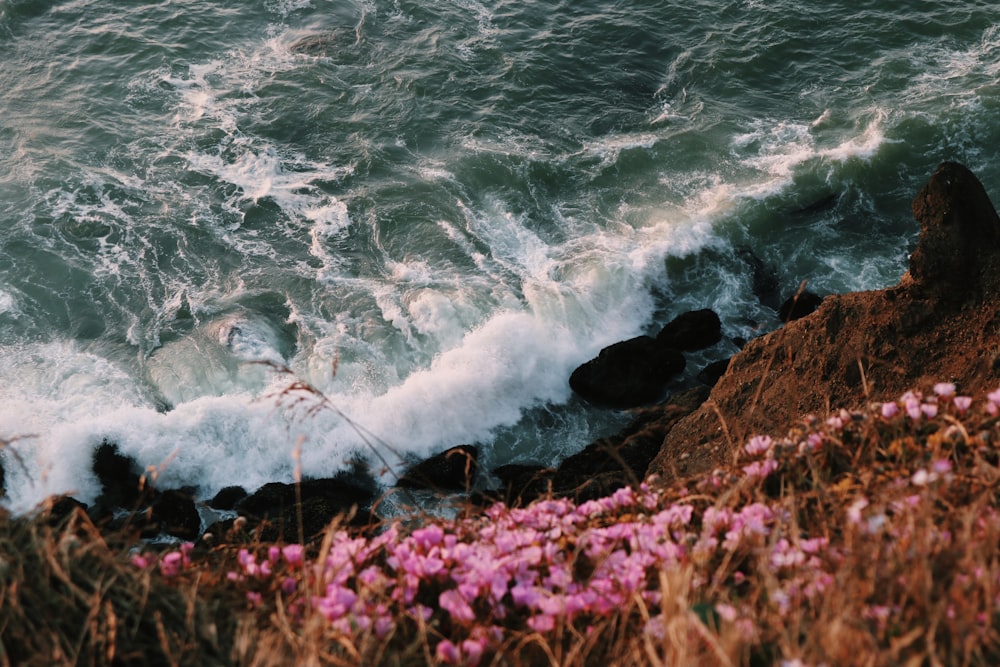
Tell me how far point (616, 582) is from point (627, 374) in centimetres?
812

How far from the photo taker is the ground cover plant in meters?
3.75

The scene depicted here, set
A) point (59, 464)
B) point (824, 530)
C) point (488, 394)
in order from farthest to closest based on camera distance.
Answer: point (488, 394)
point (59, 464)
point (824, 530)

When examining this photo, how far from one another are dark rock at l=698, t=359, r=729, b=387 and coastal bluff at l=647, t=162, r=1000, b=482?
9.21 ft

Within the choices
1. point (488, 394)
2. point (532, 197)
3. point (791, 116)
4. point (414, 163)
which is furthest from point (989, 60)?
point (488, 394)

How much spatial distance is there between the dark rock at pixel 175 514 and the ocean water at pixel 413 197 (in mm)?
748

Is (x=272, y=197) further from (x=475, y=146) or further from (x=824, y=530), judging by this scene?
(x=824, y=530)

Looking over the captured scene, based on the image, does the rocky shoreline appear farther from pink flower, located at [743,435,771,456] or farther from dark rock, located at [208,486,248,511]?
pink flower, located at [743,435,771,456]

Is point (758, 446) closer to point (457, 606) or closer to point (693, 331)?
point (457, 606)

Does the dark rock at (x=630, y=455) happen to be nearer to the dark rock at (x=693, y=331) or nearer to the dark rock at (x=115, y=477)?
the dark rock at (x=693, y=331)

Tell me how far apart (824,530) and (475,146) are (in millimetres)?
13216

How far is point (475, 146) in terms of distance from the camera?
55.3ft

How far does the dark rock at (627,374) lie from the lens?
12.3 m

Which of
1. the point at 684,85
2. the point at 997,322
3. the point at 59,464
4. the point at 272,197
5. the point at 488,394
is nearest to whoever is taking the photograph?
the point at 997,322

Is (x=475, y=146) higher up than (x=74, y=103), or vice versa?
(x=74, y=103)
